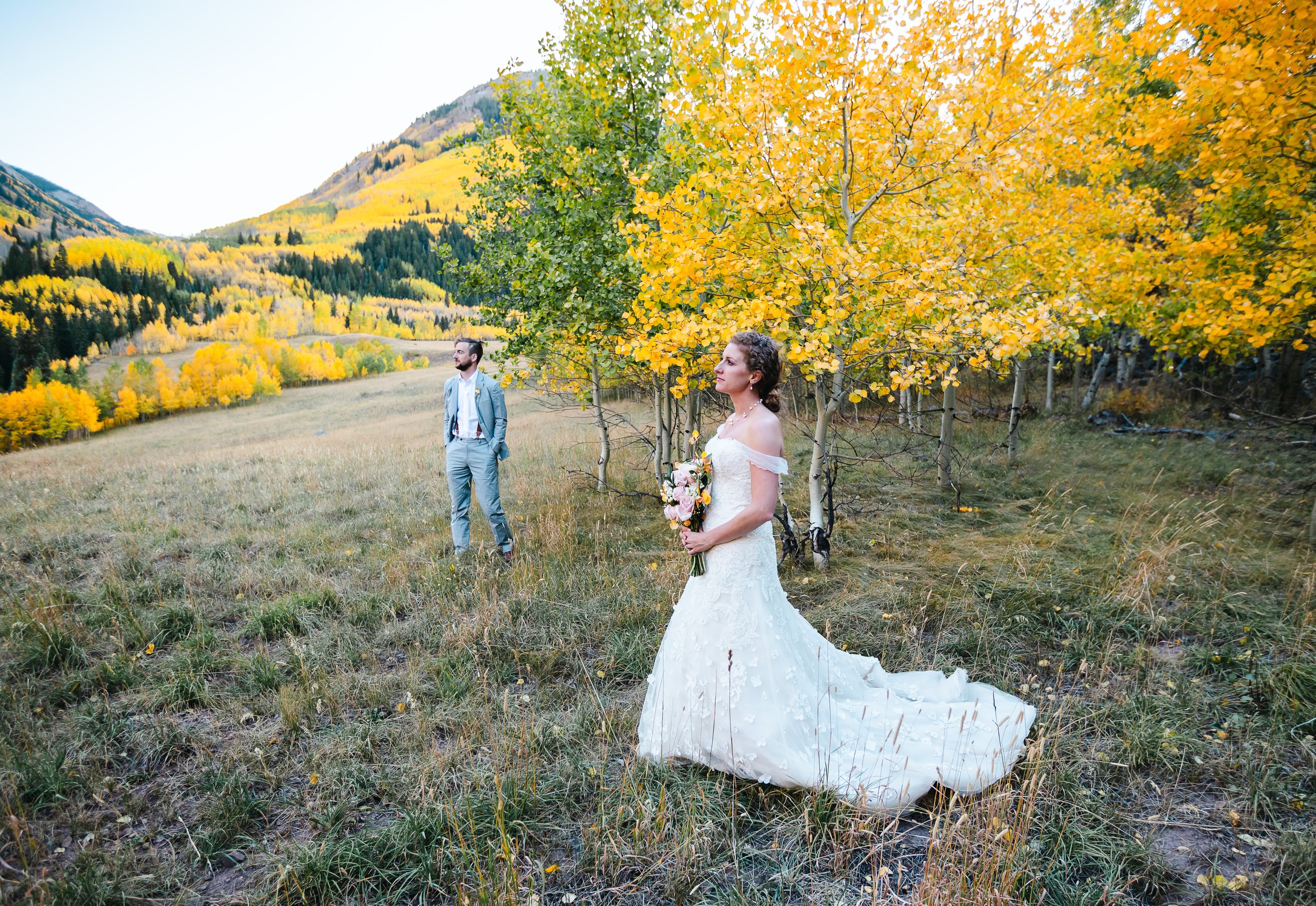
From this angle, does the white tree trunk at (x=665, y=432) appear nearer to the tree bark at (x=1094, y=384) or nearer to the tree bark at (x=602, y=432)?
the tree bark at (x=602, y=432)

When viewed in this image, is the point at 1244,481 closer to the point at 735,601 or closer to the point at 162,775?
the point at 735,601

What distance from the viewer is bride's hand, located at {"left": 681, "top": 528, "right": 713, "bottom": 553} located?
11.3 feet

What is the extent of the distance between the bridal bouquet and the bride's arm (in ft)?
0.51

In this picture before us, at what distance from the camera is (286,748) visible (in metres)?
3.79

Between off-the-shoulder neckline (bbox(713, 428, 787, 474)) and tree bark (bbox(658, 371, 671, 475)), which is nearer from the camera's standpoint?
off-the-shoulder neckline (bbox(713, 428, 787, 474))

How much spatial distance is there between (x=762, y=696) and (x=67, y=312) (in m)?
110

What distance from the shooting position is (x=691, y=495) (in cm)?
348

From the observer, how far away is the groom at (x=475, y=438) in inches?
268

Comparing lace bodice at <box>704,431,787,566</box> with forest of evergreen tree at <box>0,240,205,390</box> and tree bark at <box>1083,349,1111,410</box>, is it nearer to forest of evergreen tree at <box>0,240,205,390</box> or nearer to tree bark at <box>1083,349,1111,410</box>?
tree bark at <box>1083,349,1111,410</box>

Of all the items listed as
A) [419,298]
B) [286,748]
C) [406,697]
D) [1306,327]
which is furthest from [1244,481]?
[419,298]

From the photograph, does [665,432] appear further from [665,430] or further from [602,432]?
[602,432]

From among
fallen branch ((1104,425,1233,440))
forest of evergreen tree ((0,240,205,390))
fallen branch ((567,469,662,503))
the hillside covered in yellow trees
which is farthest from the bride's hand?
forest of evergreen tree ((0,240,205,390))

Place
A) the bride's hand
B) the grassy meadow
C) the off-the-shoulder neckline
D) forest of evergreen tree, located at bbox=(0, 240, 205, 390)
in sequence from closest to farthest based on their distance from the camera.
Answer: the grassy meadow < the off-the-shoulder neckline < the bride's hand < forest of evergreen tree, located at bbox=(0, 240, 205, 390)

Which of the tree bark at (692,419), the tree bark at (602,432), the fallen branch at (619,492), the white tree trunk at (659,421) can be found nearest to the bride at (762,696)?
the tree bark at (692,419)
